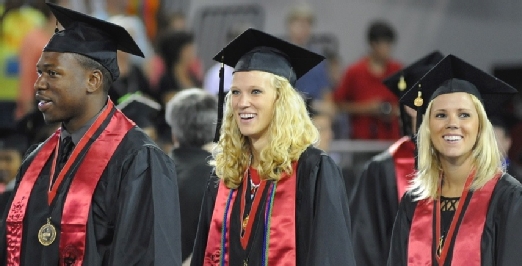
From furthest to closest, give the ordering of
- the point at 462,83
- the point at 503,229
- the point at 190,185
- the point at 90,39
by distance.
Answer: the point at 190,185 → the point at 462,83 → the point at 503,229 → the point at 90,39

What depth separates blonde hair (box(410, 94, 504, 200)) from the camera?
18.0ft

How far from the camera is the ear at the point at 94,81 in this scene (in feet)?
16.1

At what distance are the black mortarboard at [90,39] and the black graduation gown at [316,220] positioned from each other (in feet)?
2.78

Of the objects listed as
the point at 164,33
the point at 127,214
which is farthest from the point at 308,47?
the point at 127,214

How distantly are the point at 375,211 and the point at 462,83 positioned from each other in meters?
→ 1.11

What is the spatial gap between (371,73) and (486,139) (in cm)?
485

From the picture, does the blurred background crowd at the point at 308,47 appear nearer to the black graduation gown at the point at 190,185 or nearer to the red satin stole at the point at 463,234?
the black graduation gown at the point at 190,185

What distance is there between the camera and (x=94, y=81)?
16.2 feet

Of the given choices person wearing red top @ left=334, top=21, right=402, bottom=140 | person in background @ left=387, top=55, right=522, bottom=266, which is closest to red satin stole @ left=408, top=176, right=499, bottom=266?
person in background @ left=387, top=55, right=522, bottom=266

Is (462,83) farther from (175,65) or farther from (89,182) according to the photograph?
(175,65)

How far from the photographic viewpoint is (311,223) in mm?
5086

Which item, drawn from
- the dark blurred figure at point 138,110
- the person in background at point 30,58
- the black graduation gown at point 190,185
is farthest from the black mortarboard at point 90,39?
the person in background at point 30,58

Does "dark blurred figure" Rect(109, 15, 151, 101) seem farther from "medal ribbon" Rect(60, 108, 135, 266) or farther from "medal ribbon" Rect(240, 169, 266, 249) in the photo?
"medal ribbon" Rect(60, 108, 135, 266)

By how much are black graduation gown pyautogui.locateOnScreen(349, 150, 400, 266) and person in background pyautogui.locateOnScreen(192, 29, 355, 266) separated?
4.23 feet
